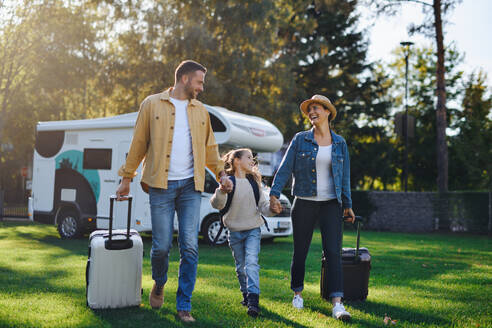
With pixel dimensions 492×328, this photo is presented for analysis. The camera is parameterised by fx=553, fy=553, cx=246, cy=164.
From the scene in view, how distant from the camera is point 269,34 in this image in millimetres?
22812

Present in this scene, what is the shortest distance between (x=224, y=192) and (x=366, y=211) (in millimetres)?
15704

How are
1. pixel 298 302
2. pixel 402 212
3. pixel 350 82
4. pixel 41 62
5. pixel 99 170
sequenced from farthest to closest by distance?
pixel 350 82, pixel 41 62, pixel 402 212, pixel 99 170, pixel 298 302

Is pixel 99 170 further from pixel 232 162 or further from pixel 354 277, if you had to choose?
pixel 354 277

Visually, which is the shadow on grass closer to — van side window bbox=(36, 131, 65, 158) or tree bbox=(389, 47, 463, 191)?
van side window bbox=(36, 131, 65, 158)

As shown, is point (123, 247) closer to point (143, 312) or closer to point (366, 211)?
point (143, 312)

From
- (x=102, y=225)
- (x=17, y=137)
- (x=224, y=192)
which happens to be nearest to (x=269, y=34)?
(x=102, y=225)

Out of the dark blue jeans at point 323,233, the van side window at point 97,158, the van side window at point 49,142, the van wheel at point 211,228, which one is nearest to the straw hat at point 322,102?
the dark blue jeans at point 323,233

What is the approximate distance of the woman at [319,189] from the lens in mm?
5137

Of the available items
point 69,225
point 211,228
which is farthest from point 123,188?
point 69,225

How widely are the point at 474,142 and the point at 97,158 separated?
745 inches

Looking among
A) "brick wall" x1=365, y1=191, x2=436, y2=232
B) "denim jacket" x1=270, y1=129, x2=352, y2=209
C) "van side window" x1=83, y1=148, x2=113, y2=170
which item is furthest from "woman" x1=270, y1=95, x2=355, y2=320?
"brick wall" x1=365, y1=191, x2=436, y2=232

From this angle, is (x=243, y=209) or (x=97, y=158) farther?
(x=97, y=158)

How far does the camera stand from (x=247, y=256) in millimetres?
5098

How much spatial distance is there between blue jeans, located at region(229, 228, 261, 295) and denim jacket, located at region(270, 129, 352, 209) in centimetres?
46
